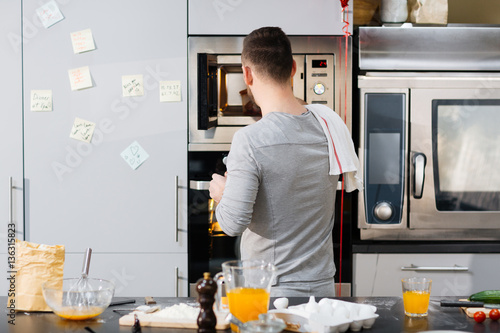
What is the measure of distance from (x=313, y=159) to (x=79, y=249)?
1506mm

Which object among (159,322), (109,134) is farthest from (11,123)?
(159,322)

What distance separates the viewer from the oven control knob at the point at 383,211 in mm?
2842

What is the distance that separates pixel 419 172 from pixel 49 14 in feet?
5.98

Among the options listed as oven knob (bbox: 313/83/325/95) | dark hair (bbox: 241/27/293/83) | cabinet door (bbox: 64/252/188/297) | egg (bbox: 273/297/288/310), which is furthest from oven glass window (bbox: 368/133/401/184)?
egg (bbox: 273/297/288/310)

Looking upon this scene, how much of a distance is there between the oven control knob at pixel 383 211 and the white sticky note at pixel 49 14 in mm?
1678

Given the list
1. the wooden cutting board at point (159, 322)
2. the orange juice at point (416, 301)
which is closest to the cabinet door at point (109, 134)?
the wooden cutting board at point (159, 322)

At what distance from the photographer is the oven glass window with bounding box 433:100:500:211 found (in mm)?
2854

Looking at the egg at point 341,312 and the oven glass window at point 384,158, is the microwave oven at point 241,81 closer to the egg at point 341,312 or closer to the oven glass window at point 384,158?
the oven glass window at point 384,158

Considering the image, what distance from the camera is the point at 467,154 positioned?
9.40 ft

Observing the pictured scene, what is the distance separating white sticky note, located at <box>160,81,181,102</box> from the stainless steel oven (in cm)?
83

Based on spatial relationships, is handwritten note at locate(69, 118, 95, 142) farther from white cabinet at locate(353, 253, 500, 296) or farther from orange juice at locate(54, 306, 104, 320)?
orange juice at locate(54, 306, 104, 320)

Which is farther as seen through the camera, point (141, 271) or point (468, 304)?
point (141, 271)

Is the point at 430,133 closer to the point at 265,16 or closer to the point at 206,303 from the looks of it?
the point at 265,16

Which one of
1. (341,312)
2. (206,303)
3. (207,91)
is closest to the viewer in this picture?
(206,303)
